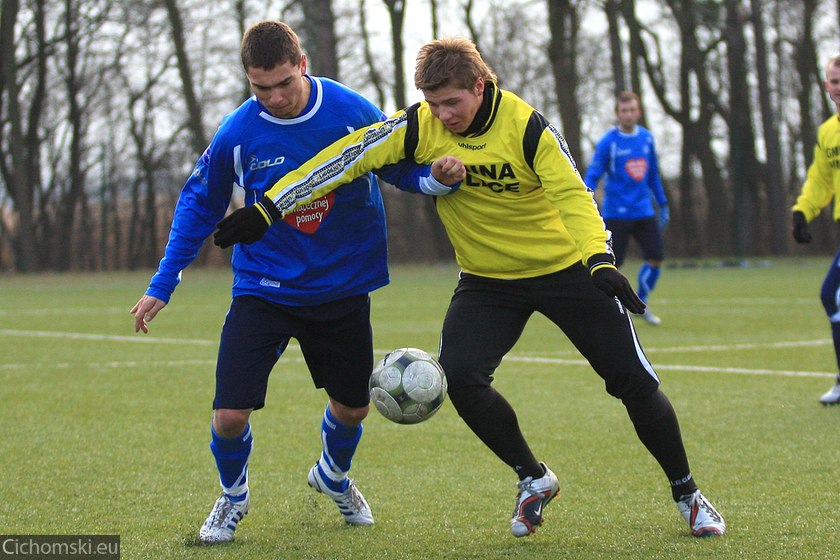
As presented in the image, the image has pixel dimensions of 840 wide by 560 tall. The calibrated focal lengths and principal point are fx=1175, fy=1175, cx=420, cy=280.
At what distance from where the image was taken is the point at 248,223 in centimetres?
443

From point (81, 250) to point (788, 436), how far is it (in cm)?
3939

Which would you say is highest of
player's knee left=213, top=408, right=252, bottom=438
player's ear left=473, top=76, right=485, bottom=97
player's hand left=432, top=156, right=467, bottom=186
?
player's ear left=473, top=76, right=485, bottom=97

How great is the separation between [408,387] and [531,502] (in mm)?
654

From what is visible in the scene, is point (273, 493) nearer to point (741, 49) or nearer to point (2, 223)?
point (741, 49)

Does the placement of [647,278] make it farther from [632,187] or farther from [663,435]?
→ [663,435]

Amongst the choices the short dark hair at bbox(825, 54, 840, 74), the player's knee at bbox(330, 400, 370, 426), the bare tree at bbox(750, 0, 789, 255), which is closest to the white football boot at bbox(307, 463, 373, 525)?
the player's knee at bbox(330, 400, 370, 426)

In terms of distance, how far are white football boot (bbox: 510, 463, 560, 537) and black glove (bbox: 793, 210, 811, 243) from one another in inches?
143

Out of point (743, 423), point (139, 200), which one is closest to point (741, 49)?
point (139, 200)

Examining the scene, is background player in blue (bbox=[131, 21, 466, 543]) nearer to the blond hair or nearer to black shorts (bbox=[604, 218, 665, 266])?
the blond hair

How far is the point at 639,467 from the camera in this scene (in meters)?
5.58

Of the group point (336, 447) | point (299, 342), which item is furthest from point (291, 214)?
point (336, 447)

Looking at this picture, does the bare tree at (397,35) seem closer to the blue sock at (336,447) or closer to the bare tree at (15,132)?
the bare tree at (15,132)

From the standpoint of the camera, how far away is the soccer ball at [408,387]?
4.30 meters

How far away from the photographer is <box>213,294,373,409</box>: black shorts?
14.8ft
